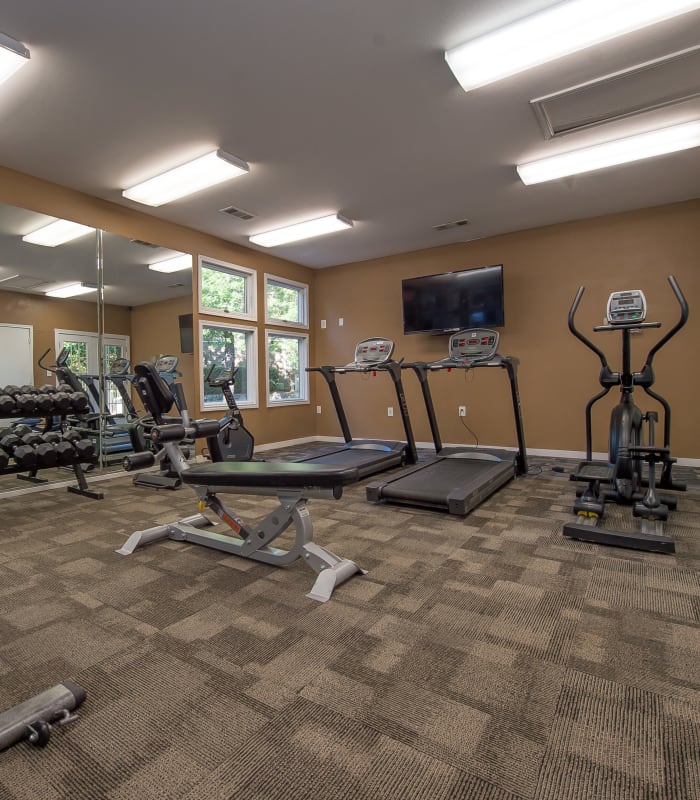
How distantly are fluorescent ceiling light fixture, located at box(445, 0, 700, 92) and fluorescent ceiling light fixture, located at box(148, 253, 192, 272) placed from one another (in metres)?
3.77

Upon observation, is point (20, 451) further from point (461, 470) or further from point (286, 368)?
point (286, 368)

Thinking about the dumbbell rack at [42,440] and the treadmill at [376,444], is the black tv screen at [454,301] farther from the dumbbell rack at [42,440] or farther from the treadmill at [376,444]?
the dumbbell rack at [42,440]

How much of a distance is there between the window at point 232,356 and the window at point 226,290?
199 millimetres

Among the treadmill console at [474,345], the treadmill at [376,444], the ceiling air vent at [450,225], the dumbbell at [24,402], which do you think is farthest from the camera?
the ceiling air vent at [450,225]

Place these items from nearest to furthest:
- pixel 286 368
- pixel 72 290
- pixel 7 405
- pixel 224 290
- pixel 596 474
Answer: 1. pixel 596 474
2. pixel 7 405
3. pixel 72 290
4. pixel 224 290
5. pixel 286 368

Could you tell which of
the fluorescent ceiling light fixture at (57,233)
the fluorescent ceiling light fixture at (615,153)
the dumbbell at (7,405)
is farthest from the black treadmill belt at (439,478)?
the fluorescent ceiling light fixture at (57,233)

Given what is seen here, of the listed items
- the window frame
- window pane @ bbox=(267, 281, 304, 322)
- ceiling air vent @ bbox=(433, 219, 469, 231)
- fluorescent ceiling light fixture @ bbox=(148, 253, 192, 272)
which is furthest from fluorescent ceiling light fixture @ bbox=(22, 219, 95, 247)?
ceiling air vent @ bbox=(433, 219, 469, 231)

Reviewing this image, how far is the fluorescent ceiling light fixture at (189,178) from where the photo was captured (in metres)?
3.77

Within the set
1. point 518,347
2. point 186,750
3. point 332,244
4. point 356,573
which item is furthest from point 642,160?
point 186,750

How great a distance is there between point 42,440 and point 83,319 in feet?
4.86

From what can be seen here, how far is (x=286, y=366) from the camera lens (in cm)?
711

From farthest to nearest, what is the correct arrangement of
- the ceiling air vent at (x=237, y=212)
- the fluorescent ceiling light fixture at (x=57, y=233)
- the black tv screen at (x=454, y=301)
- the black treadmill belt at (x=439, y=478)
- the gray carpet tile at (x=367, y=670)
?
the black tv screen at (x=454, y=301), the ceiling air vent at (x=237, y=212), the fluorescent ceiling light fixture at (x=57, y=233), the black treadmill belt at (x=439, y=478), the gray carpet tile at (x=367, y=670)

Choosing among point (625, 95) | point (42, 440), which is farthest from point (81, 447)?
point (625, 95)

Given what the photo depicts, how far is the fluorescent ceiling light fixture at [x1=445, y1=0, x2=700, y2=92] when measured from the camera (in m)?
2.20
